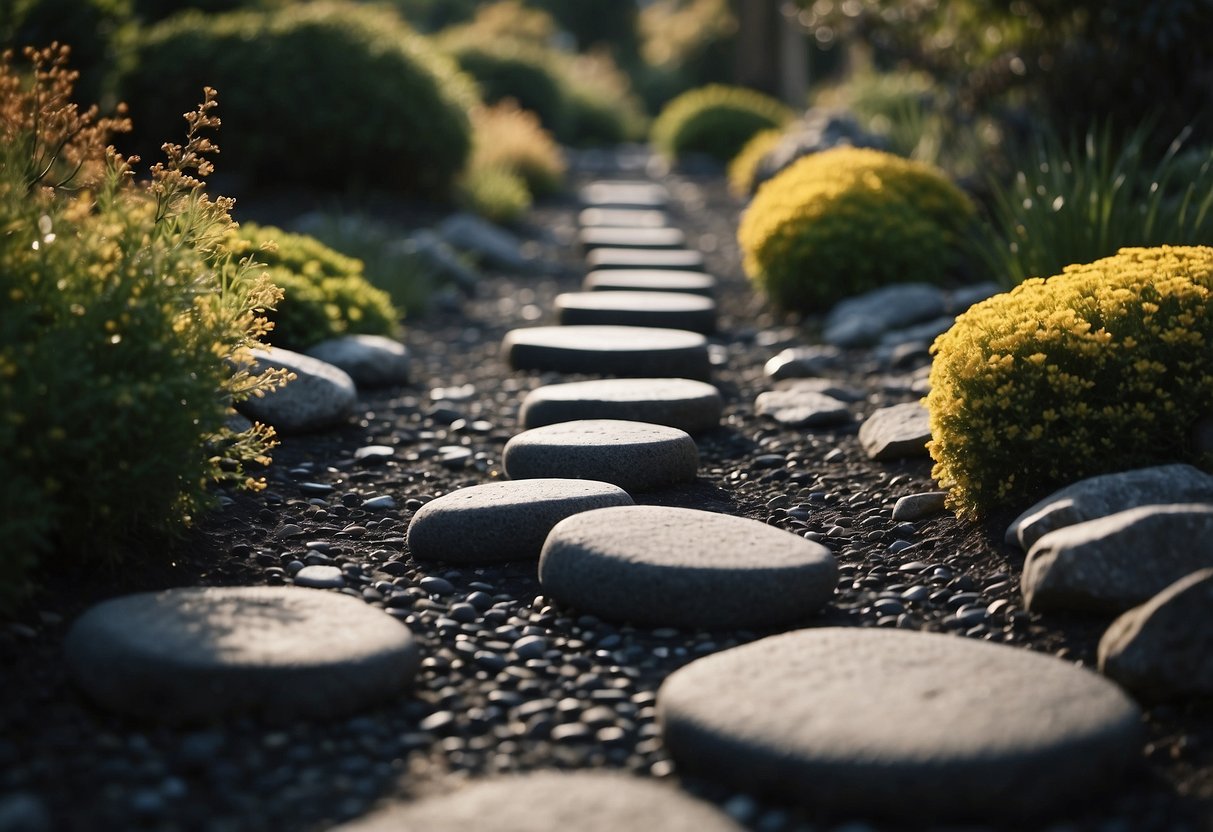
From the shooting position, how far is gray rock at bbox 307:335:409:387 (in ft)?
19.3

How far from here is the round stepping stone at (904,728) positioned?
231 centimetres

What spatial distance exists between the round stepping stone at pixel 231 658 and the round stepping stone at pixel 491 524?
769 mm

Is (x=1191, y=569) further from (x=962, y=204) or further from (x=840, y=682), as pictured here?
(x=962, y=204)

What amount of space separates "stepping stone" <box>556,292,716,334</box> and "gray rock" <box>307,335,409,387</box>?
1372mm

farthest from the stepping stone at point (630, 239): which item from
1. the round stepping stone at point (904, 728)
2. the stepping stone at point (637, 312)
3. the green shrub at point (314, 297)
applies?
the round stepping stone at point (904, 728)

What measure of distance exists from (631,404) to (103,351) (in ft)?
7.71

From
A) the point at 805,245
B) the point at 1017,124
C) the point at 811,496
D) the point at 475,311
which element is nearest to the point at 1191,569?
the point at 811,496

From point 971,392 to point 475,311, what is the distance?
4945mm

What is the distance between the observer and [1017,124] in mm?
9758

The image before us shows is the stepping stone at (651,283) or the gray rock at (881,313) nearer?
the gray rock at (881,313)

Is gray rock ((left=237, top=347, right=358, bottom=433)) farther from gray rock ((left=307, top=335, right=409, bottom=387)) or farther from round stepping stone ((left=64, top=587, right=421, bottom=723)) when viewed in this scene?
round stepping stone ((left=64, top=587, right=421, bottom=723))

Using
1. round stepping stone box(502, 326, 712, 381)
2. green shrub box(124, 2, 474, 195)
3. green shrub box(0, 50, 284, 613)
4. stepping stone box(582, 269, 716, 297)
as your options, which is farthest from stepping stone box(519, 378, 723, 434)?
green shrub box(124, 2, 474, 195)

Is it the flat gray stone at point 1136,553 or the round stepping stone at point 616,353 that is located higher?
the round stepping stone at point 616,353

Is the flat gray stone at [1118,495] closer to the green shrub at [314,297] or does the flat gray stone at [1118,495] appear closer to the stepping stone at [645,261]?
the green shrub at [314,297]
